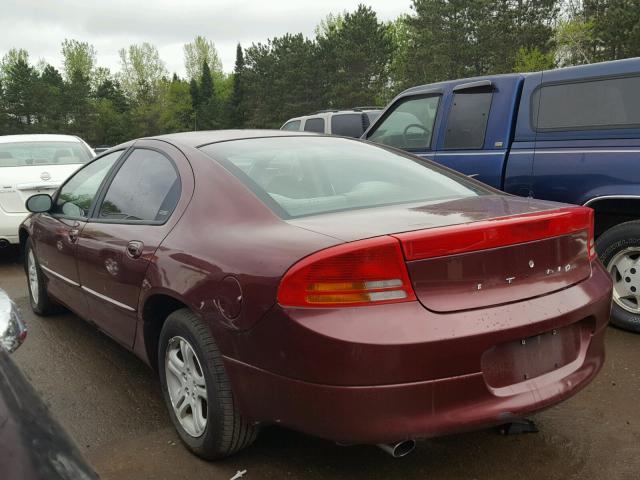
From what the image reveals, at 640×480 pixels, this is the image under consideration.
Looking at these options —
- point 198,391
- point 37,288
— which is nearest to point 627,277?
point 198,391

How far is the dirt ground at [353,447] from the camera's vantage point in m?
2.61

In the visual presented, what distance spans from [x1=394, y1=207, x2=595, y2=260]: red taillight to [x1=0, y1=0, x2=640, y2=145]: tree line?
31.6 meters

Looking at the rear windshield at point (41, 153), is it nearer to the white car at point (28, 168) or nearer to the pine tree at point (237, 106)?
the white car at point (28, 168)

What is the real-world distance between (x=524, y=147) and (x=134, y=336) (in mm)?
3331

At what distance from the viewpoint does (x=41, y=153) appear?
8516 mm

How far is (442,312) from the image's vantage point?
6.95 ft

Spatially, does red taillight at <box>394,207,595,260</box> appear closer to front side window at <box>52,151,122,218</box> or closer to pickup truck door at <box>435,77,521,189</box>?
front side window at <box>52,151,122,218</box>

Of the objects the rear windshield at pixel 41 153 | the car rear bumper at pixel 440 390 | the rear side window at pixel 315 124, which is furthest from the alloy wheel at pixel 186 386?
the rear side window at pixel 315 124

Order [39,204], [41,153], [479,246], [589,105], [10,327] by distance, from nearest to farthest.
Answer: [10,327], [479,246], [39,204], [589,105], [41,153]

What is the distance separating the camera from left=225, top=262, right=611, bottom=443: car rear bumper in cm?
207

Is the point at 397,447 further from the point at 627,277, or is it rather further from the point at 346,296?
the point at 627,277

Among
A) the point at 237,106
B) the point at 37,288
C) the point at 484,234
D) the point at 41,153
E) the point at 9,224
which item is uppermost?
the point at 237,106

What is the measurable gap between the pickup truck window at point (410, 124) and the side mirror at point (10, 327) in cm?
441

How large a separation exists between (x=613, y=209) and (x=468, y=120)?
4.89 feet
